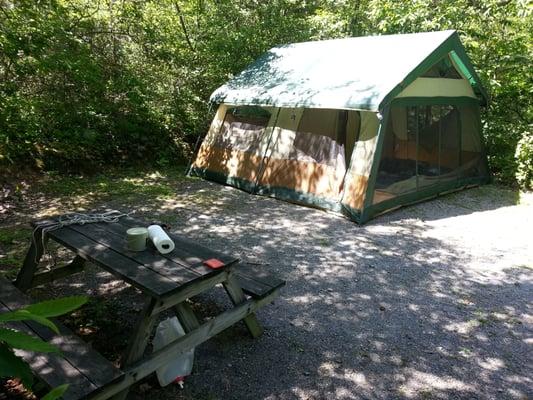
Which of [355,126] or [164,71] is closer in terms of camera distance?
[355,126]

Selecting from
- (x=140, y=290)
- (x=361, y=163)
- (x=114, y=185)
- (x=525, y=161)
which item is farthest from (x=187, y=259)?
(x=525, y=161)

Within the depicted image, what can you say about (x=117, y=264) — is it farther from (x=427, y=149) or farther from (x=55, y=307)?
(x=427, y=149)

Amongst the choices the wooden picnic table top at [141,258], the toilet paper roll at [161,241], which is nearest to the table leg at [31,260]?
the wooden picnic table top at [141,258]

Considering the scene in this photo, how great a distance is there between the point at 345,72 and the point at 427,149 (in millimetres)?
1779

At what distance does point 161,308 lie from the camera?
210 cm

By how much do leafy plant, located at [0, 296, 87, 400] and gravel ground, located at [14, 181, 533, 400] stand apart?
164 cm

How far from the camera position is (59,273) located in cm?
329

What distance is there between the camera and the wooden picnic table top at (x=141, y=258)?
210cm

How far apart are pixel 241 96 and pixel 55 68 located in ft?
8.79

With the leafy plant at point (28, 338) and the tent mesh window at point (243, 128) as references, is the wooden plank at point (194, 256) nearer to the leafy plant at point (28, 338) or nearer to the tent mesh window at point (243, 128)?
the leafy plant at point (28, 338)

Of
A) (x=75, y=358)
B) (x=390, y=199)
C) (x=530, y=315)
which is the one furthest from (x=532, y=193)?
(x=75, y=358)

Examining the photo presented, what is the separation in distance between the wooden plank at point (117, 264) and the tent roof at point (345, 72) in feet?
11.6

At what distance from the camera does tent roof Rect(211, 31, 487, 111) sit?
203 inches

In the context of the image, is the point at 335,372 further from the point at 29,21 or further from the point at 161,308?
the point at 29,21
